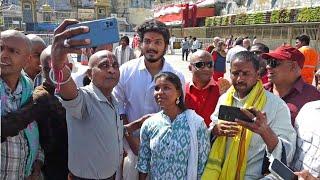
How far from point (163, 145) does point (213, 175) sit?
40 centimetres

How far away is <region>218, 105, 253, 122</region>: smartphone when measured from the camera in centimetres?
218

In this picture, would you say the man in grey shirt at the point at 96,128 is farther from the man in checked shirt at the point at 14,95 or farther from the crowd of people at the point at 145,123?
the man in checked shirt at the point at 14,95

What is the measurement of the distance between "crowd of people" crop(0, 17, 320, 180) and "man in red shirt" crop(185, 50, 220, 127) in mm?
52

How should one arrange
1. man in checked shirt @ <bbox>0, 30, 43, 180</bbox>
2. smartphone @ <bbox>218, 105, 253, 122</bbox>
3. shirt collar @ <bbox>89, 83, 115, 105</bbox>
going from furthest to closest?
1. shirt collar @ <bbox>89, 83, 115, 105</bbox>
2. man in checked shirt @ <bbox>0, 30, 43, 180</bbox>
3. smartphone @ <bbox>218, 105, 253, 122</bbox>

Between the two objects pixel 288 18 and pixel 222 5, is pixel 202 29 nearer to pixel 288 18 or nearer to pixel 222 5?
pixel 222 5

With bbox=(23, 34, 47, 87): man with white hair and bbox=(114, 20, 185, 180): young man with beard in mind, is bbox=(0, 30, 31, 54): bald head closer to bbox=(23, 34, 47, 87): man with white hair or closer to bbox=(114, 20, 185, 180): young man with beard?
bbox=(23, 34, 47, 87): man with white hair

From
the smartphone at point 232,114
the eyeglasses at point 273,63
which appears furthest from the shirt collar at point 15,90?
the eyeglasses at point 273,63

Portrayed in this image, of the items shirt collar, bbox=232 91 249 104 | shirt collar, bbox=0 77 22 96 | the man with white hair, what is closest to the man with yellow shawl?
shirt collar, bbox=232 91 249 104

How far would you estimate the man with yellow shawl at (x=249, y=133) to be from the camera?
2.23 meters

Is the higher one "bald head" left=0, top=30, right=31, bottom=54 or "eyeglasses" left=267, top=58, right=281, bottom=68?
"bald head" left=0, top=30, right=31, bottom=54

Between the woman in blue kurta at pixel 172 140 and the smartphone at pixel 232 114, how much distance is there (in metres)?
0.35

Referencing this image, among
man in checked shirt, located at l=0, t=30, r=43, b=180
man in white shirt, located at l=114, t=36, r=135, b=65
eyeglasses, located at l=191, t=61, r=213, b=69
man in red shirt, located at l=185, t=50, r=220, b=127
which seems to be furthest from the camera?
man in white shirt, located at l=114, t=36, r=135, b=65

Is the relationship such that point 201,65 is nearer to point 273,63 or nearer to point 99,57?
point 273,63

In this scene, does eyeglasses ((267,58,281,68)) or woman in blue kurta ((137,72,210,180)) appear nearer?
woman in blue kurta ((137,72,210,180))
